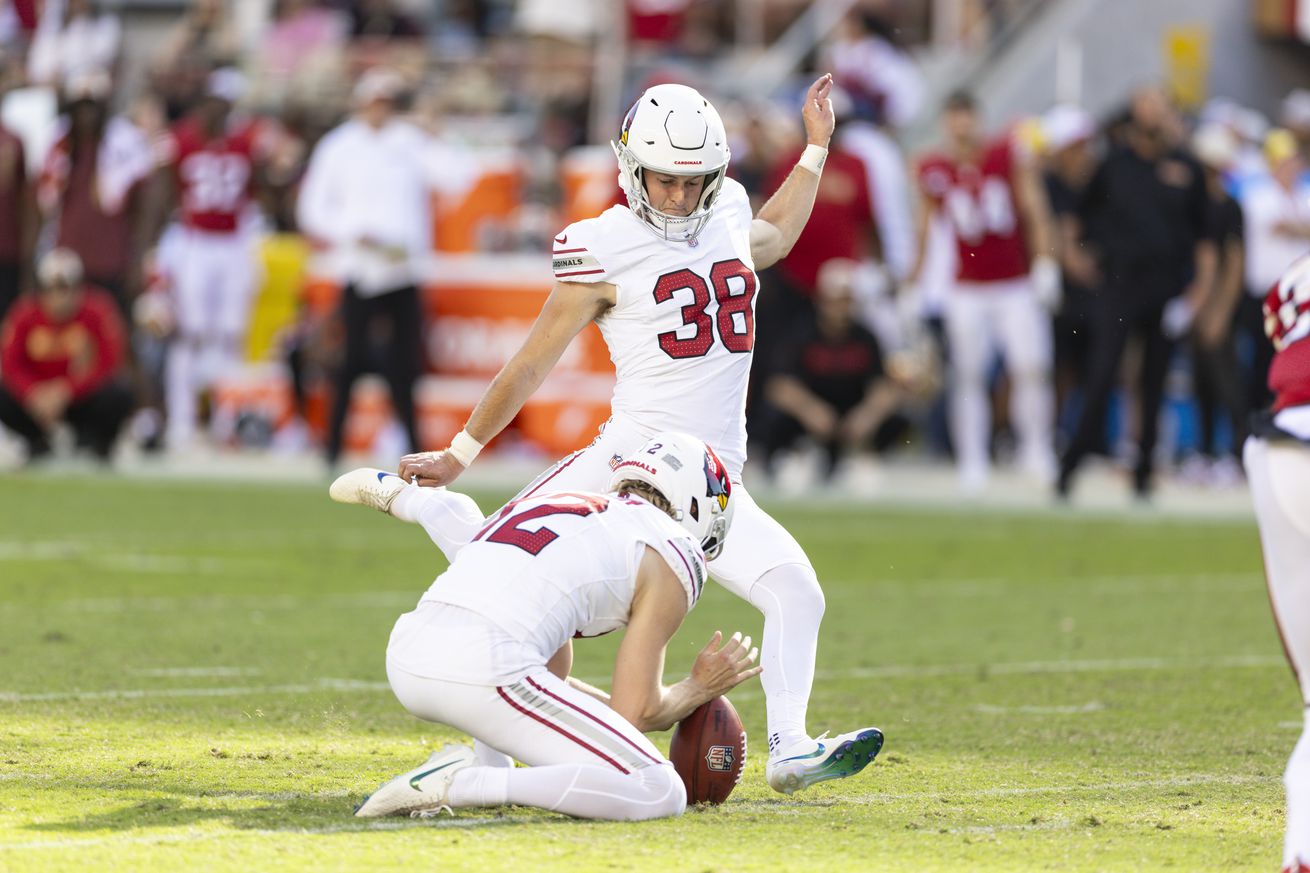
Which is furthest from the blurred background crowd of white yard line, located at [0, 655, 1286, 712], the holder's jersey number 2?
the holder's jersey number 2

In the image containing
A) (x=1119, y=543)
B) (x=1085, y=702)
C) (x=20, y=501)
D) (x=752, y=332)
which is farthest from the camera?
(x=20, y=501)

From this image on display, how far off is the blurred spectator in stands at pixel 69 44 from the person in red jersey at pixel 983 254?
10128 mm

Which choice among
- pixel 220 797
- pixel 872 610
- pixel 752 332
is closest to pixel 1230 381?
pixel 872 610

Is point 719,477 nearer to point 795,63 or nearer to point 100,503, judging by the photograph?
point 100,503

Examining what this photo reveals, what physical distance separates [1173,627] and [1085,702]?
2184mm

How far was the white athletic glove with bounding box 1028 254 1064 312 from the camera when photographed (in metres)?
16.5

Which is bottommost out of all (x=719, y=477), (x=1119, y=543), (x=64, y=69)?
(x=1119, y=543)

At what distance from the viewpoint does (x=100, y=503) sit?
45.4 ft

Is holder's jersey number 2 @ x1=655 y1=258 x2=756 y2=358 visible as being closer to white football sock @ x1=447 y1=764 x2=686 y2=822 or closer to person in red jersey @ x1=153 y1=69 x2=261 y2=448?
white football sock @ x1=447 y1=764 x2=686 y2=822

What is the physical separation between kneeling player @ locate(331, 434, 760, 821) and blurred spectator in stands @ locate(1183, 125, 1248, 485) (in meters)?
9.95

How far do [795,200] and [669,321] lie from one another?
2.59 ft

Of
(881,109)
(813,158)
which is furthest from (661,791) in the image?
(881,109)

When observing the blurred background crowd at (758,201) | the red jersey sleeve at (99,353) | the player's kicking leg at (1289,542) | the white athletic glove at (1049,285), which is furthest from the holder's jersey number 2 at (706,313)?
the red jersey sleeve at (99,353)

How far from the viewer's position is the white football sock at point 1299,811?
14.6ft
